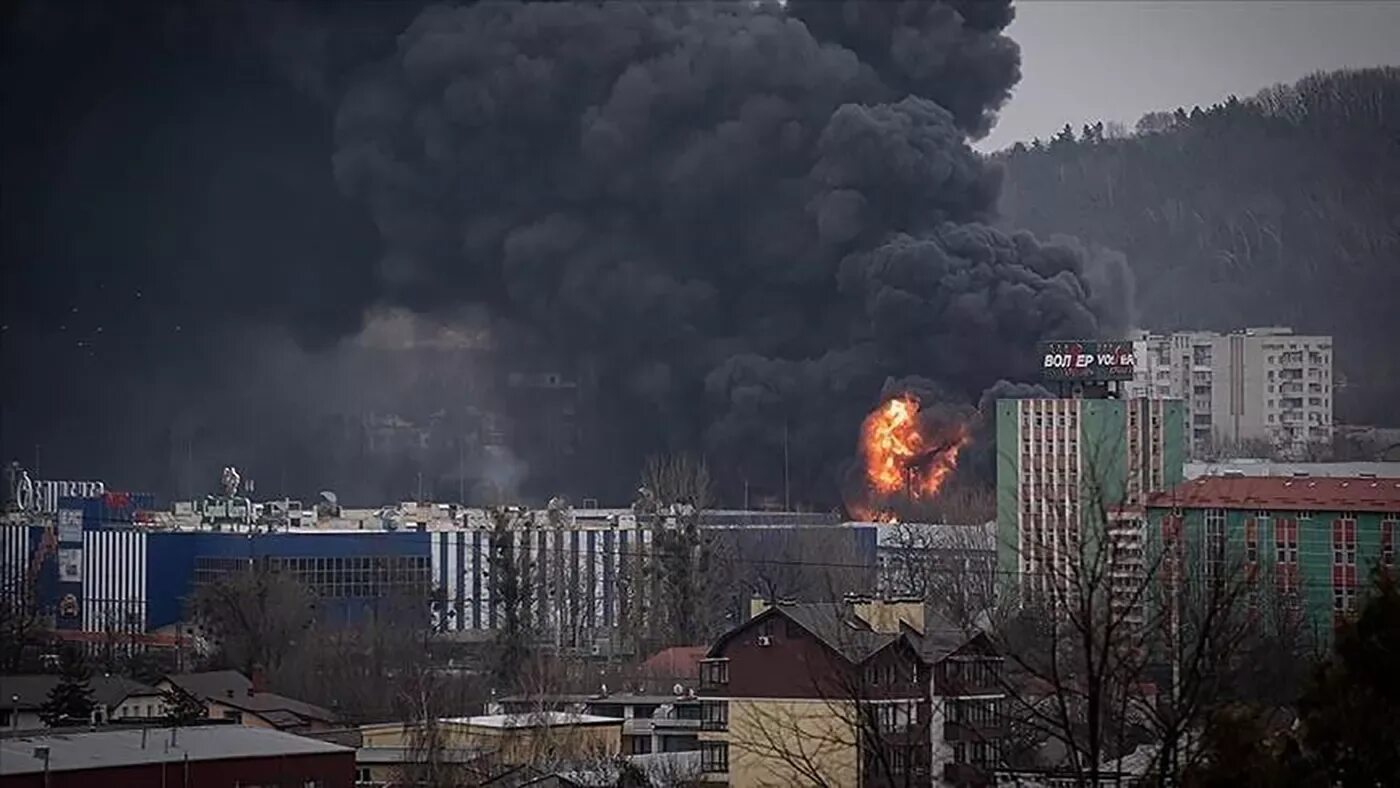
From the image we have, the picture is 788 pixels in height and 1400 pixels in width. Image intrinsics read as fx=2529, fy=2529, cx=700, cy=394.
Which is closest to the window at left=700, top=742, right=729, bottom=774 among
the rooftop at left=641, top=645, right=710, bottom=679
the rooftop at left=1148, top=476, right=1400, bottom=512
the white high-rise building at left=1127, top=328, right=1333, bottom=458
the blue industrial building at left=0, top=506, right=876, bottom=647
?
the rooftop at left=641, top=645, right=710, bottom=679

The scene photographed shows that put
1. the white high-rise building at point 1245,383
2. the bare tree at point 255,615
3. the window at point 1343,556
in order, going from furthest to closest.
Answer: the white high-rise building at point 1245,383 < the bare tree at point 255,615 < the window at point 1343,556

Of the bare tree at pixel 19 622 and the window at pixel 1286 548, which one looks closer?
the bare tree at pixel 19 622

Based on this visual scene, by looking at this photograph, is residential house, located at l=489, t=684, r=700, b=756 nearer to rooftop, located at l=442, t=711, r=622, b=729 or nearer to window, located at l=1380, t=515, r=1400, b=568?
rooftop, located at l=442, t=711, r=622, b=729

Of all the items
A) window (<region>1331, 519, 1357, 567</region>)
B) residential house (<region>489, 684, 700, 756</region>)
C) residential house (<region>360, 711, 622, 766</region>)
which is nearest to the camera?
residential house (<region>360, 711, 622, 766</region>)

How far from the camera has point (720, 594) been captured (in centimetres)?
4062

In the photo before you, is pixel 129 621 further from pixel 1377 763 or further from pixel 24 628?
pixel 1377 763

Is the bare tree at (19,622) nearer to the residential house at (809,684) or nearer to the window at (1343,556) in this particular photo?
the residential house at (809,684)

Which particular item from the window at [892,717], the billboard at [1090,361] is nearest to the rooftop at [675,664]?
the billboard at [1090,361]

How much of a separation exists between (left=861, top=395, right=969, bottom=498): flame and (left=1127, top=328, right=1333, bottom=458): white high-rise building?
1261 centimetres

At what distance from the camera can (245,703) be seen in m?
27.7

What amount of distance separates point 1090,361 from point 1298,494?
27.5 ft

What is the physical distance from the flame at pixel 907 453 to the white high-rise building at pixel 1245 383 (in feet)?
41.4

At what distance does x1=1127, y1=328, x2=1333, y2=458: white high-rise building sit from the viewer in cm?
6238

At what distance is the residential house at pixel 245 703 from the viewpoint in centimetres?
2633
